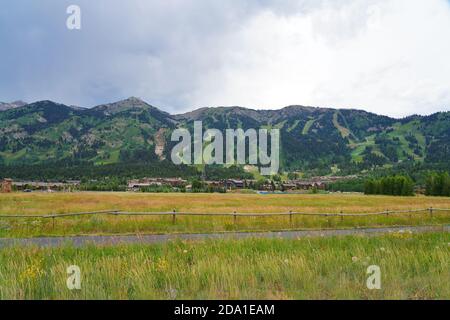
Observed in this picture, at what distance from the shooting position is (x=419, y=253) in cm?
944

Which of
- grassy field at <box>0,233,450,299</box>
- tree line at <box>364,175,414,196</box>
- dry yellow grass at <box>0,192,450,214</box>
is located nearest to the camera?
grassy field at <box>0,233,450,299</box>

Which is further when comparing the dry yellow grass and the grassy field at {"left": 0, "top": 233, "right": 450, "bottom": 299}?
the dry yellow grass

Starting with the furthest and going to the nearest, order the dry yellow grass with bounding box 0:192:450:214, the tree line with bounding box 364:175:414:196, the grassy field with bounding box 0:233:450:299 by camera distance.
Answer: the tree line with bounding box 364:175:414:196, the dry yellow grass with bounding box 0:192:450:214, the grassy field with bounding box 0:233:450:299

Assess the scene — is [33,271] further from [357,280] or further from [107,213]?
[107,213]

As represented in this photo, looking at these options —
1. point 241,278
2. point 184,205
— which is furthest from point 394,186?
point 241,278

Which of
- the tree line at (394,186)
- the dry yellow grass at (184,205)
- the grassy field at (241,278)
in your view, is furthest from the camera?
the tree line at (394,186)

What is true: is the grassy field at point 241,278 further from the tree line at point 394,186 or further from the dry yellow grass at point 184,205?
the tree line at point 394,186

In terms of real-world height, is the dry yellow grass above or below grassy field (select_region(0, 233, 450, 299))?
below

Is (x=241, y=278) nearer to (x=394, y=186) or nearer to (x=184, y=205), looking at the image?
(x=184, y=205)

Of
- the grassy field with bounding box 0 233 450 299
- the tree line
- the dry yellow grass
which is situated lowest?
the tree line

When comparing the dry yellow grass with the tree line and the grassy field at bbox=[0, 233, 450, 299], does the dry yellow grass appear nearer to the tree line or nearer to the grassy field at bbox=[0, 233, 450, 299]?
the grassy field at bbox=[0, 233, 450, 299]

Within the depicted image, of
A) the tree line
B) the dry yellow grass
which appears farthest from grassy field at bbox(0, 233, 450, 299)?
the tree line

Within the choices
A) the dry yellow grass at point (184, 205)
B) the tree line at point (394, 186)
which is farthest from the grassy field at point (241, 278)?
the tree line at point (394, 186)
